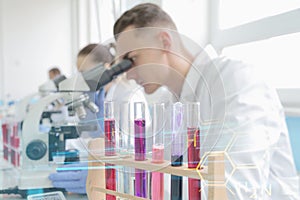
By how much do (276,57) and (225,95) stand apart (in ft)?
1.20

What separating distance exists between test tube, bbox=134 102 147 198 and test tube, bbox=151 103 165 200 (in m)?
0.02

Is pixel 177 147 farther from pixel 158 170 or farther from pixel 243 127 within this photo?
pixel 243 127

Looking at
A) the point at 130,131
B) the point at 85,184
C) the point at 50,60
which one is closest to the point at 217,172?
the point at 130,131

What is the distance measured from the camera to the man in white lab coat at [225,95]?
683 mm

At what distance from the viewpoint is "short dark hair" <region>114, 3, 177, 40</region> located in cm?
85

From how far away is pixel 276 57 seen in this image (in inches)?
41.2

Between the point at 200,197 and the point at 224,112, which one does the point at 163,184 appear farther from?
the point at 224,112

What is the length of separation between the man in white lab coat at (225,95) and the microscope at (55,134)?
0.27 feet

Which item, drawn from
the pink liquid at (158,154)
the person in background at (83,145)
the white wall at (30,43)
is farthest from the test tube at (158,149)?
the white wall at (30,43)

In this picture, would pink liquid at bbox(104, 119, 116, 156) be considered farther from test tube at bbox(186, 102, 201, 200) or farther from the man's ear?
the man's ear

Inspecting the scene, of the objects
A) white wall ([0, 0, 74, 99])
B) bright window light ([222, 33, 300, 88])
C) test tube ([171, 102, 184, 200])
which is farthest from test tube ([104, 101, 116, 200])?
white wall ([0, 0, 74, 99])

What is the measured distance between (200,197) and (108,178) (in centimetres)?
17

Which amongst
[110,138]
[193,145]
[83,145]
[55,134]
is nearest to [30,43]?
[55,134]

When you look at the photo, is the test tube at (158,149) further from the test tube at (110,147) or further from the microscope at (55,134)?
the microscope at (55,134)
